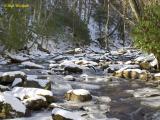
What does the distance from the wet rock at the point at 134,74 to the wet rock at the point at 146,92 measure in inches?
99.0

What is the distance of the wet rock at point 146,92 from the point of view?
496 inches

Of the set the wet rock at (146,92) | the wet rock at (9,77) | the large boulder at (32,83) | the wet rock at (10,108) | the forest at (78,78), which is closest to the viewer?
the wet rock at (10,108)

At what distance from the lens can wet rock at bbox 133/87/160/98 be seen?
41.3ft

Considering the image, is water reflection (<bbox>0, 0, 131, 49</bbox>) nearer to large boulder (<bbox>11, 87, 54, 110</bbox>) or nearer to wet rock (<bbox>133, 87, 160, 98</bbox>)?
wet rock (<bbox>133, 87, 160, 98</bbox>)

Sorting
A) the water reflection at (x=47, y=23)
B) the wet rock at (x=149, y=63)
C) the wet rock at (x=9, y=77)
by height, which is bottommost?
the wet rock at (x=9, y=77)

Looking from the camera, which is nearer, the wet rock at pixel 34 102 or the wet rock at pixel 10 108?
the wet rock at pixel 10 108

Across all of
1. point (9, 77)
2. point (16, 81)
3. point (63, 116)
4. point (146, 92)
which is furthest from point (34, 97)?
point (146, 92)

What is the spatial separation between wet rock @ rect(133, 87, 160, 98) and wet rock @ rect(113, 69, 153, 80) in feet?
8.25

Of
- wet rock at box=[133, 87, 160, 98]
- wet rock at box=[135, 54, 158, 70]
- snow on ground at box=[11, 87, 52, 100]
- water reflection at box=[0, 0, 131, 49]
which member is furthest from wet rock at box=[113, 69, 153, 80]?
snow on ground at box=[11, 87, 52, 100]

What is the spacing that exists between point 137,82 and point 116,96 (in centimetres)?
333

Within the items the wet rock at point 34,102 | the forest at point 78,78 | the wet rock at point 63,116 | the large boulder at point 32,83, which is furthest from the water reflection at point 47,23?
the wet rock at point 63,116

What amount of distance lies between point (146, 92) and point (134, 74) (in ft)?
12.5

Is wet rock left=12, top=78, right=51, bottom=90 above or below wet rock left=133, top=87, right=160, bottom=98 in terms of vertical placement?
above

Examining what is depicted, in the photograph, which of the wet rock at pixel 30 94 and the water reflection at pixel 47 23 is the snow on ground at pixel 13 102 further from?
the water reflection at pixel 47 23
